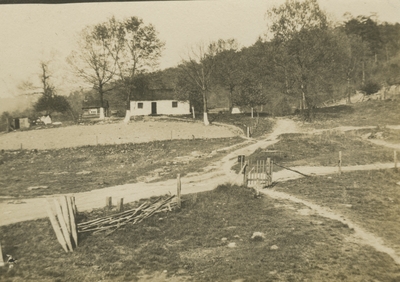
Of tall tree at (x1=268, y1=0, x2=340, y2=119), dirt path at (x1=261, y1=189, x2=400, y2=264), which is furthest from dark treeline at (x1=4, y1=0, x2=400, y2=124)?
dirt path at (x1=261, y1=189, x2=400, y2=264)

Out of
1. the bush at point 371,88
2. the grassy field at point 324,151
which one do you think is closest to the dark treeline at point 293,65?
the bush at point 371,88

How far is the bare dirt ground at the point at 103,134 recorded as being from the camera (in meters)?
14.5

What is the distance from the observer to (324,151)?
16328 mm

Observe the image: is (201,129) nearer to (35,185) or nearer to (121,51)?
(121,51)

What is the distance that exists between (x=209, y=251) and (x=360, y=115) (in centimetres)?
1630

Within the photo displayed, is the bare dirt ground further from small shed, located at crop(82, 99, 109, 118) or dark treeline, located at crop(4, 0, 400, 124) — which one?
small shed, located at crop(82, 99, 109, 118)

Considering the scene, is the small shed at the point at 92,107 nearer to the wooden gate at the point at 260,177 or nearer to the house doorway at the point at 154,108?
the house doorway at the point at 154,108

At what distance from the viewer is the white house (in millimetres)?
37062

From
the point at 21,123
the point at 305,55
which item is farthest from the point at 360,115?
the point at 21,123

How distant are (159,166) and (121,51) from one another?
6740 mm

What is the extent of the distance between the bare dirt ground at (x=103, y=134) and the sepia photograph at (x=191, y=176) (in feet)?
0.44

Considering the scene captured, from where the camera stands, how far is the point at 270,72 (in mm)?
25125

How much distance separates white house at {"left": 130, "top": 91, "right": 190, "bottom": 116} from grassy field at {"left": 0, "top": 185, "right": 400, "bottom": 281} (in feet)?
90.2

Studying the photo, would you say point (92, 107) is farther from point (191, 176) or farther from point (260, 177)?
point (260, 177)
